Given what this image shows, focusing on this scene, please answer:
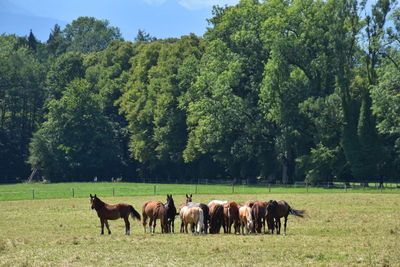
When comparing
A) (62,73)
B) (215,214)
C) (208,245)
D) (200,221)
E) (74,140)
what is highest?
(62,73)

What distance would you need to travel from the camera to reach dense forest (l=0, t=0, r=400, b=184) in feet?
256

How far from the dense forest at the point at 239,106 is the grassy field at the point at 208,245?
41.1 m

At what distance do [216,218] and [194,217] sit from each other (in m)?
1.38

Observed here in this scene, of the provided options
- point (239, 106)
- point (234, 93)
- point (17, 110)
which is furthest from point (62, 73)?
point (239, 106)

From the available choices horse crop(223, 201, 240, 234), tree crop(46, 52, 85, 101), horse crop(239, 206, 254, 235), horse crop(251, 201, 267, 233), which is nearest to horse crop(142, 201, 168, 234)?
horse crop(223, 201, 240, 234)

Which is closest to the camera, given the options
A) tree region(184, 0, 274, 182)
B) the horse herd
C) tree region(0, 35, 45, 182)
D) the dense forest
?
the horse herd

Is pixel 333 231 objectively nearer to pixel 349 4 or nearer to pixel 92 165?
pixel 349 4

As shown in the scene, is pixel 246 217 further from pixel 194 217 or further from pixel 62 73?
pixel 62 73

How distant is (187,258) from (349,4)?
200ft

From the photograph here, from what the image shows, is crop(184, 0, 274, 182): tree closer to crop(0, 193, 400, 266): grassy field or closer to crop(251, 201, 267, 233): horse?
crop(0, 193, 400, 266): grassy field

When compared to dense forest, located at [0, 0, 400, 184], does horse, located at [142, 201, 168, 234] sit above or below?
below

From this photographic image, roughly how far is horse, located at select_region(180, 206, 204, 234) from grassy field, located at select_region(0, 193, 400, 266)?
2.66 feet

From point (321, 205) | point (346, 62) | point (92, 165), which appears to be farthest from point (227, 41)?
point (321, 205)

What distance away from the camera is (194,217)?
98.8ft
